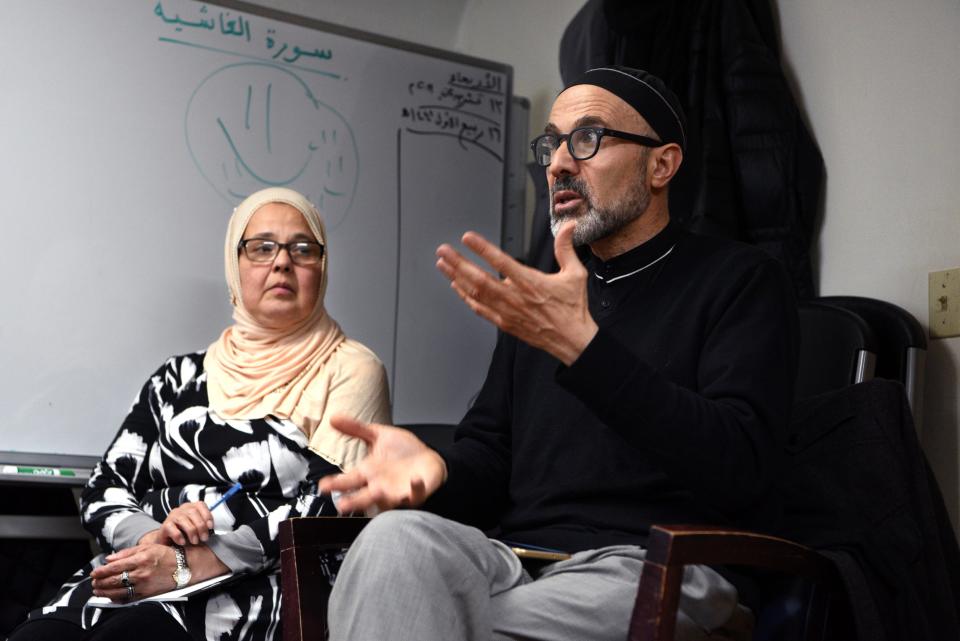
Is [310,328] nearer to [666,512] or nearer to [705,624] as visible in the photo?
Answer: [666,512]

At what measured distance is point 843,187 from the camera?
7.64ft

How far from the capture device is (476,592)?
1259 mm

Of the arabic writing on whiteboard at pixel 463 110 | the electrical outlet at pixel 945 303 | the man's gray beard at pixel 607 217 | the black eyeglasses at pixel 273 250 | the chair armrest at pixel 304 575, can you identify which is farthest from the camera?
the arabic writing on whiteboard at pixel 463 110

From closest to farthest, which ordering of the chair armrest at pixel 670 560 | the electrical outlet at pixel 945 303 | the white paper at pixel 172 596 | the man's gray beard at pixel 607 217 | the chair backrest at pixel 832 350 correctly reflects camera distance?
the chair armrest at pixel 670 560 < the man's gray beard at pixel 607 217 < the white paper at pixel 172 596 < the chair backrest at pixel 832 350 < the electrical outlet at pixel 945 303

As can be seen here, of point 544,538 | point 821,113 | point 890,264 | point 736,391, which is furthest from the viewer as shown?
point 821,113

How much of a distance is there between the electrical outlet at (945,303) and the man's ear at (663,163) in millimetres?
707

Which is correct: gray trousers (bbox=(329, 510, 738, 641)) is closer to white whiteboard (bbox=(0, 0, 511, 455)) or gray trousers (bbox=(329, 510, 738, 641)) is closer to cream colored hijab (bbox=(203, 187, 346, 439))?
cream colored hijab (bbox=(203, 187, 346, 439))

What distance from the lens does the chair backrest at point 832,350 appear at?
6.32 feet

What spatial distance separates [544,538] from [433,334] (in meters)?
1.48

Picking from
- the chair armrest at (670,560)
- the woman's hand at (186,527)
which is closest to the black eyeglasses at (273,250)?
the woman's hand at (186,527)

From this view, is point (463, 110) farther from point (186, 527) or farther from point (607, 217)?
point (186, 527)

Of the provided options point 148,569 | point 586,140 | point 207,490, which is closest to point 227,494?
point 207,490

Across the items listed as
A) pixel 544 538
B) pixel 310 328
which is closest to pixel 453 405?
pixel 310 328

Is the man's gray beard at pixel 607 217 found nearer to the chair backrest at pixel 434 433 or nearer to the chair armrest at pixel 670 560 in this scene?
the chair armrest at pixel 670 560
